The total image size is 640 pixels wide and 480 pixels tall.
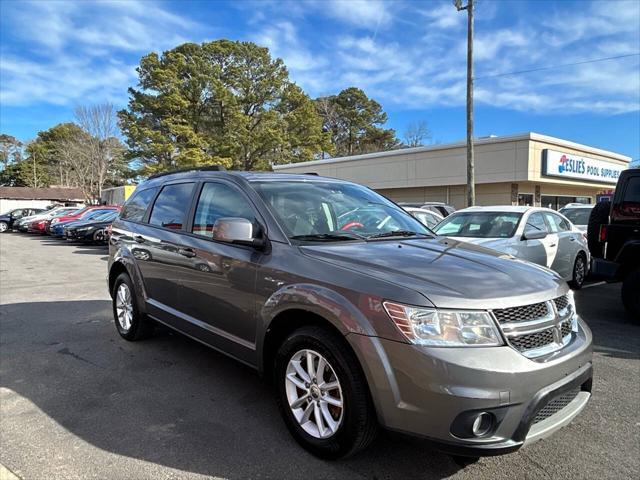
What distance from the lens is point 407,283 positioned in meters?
2.43

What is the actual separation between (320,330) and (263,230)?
0.90 m

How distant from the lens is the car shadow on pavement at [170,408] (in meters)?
2.72

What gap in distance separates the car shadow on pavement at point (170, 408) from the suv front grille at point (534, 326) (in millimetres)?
749

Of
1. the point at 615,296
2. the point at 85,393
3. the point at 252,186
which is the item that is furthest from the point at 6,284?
the point at 615,296

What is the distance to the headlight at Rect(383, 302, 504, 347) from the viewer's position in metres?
2.28

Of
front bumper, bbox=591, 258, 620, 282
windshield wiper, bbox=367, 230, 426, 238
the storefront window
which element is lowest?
front bumper, bbox=591, 258, 620, 282

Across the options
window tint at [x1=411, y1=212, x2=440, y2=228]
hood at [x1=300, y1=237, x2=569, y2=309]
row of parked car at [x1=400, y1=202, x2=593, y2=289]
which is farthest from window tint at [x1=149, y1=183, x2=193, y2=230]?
window tint at [x1=411, y1=212, x2=440, y2=228]

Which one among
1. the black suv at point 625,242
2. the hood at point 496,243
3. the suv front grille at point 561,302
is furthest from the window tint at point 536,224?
the suv front grille at point 561,302

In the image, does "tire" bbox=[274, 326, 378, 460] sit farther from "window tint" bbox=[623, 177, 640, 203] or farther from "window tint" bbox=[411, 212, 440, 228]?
"window tint" bbox=[411, 212, 440, 228]

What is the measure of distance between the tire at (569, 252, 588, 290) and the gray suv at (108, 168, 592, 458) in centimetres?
614

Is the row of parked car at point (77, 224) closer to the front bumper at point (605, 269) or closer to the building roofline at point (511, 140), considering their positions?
the front bumper at point (605, 269)

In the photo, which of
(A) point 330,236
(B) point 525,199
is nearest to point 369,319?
(A) point 330,236

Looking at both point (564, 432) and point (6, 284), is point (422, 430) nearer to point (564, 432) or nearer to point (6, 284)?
point (564, 432)

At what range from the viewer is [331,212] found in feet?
11.9
